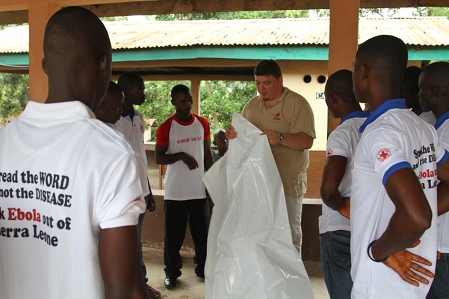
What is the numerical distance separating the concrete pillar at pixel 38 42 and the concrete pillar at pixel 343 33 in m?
2.92

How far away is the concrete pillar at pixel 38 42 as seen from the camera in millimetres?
4641

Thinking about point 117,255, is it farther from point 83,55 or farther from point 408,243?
point 408,243

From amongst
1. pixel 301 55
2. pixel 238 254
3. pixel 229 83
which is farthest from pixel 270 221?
pixel 229 83

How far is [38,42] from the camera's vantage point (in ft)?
15.3

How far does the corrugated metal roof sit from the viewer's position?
778 centimetres

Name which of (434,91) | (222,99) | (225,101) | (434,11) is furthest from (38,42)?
(434,11)

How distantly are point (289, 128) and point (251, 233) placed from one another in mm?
937

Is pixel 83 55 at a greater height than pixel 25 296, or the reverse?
pixel 83 55

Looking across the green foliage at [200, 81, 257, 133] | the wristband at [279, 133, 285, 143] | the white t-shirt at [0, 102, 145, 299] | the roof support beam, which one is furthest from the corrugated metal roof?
the white t-shirt at [0, 102, 145, 299]

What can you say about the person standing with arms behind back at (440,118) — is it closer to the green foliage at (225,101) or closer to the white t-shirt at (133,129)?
the white t-shirt at (133,129)

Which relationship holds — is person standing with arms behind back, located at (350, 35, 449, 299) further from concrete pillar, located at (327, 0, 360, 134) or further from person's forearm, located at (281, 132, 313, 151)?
concrete pillar, located at (327, 0, 360, 134)

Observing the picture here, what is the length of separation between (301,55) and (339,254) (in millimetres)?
5710

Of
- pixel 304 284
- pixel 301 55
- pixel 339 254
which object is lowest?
pixel 304 284

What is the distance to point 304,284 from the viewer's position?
2943 mm
